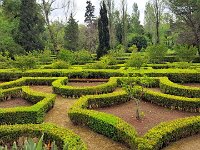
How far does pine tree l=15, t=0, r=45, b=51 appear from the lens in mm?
38969

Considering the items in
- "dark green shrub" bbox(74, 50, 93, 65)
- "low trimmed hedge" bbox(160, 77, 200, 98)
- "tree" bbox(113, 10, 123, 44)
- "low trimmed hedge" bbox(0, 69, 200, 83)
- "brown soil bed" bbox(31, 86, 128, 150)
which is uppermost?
"tree" bbox(113, 10, 123, 44)

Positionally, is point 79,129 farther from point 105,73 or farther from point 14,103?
point 105,73

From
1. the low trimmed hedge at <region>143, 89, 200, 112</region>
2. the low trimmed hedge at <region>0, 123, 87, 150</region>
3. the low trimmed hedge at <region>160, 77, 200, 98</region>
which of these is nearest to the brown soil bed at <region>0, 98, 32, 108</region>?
the low trimmed hedge at <region>0, 123, 87, 150</region>

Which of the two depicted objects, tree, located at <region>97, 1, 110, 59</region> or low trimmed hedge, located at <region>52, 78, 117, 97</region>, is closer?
low trimmed hedge, located at <region>52, 78, 117, 97</region>

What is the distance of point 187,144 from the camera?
984 centimetres

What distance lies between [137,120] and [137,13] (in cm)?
6553

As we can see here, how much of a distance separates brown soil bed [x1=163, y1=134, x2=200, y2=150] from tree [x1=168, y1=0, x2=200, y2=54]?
24741 millimetres

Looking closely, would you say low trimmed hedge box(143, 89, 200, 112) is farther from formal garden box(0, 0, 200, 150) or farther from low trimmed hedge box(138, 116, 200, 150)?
low trimmed hedge box(138, 116, 200, 150)

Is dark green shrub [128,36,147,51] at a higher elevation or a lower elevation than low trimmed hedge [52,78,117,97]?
higher

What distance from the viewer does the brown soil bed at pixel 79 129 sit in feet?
32.7

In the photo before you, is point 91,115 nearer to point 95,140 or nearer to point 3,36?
point 95,140

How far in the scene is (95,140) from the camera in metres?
10.5

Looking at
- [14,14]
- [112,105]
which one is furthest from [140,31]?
[112,105]

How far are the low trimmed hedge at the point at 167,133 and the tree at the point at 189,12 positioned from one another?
24.3 meters
